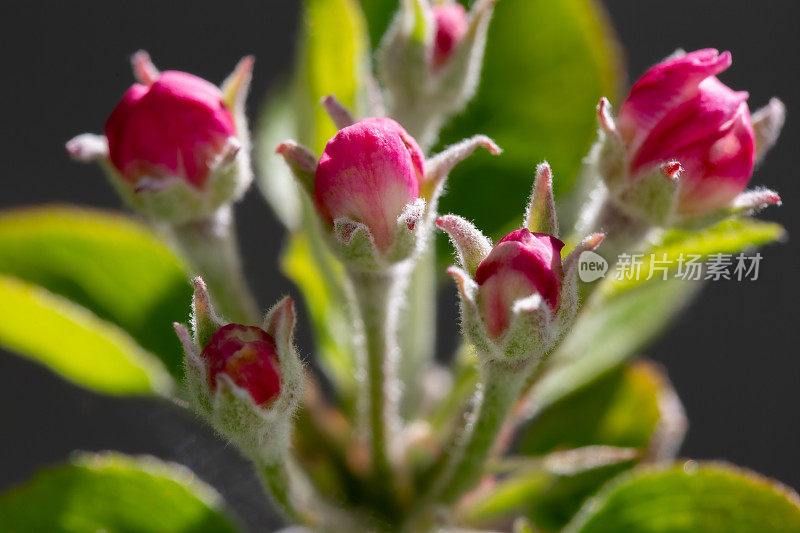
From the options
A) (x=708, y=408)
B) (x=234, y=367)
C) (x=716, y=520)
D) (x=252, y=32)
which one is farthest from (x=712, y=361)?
(x=234, y=367)

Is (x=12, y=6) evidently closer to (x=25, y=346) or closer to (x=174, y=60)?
(x=174, y=60)

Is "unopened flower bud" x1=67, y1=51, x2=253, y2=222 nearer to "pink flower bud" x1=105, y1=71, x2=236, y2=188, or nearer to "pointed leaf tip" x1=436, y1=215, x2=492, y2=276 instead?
"pink flower bud" x1=105, y1=71, x2=236, y2=188

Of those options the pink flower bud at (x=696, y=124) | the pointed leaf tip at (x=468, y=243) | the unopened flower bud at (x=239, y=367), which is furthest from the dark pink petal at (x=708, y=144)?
the unopened flower bud at (x=239, y=367)

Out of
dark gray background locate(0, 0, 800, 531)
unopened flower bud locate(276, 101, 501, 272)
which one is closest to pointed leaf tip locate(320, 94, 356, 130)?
unopened flower bud locate(276, 101, 501, 272)

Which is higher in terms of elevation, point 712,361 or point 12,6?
point 12,6

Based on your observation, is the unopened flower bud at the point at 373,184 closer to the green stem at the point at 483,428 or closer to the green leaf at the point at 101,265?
the green stem at the point at 483,428

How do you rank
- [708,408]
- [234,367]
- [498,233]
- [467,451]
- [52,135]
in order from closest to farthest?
[234,367] → [467,451] → [498,233] → [708,408] → [52,135]
